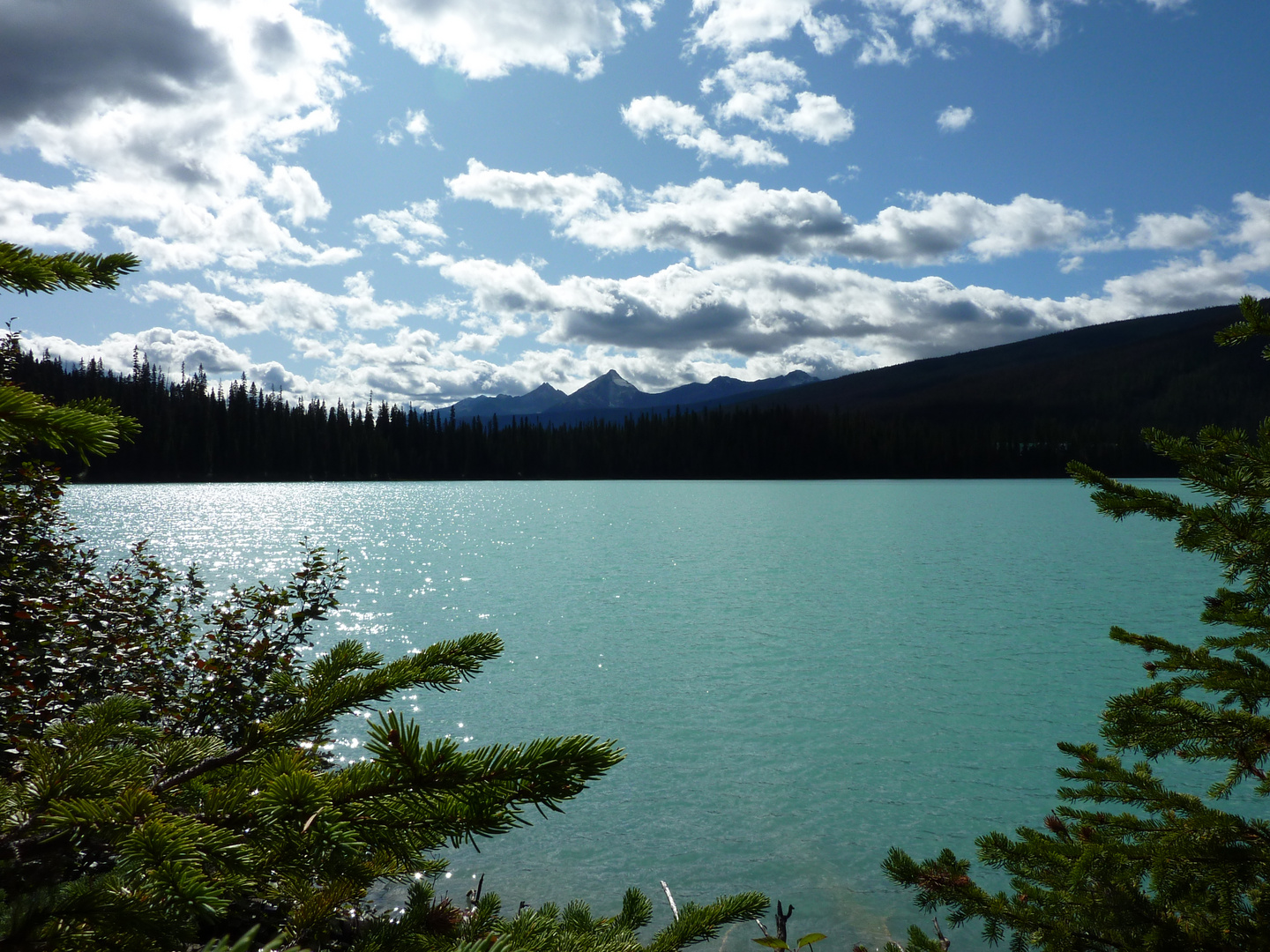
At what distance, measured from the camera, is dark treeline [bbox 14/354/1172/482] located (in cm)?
16338

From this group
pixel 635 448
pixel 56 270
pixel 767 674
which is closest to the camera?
pixel 56 270

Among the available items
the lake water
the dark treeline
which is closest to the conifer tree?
the lake water

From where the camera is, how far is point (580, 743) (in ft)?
5.16

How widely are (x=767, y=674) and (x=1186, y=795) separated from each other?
58.6 feet

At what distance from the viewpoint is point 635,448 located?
187375 mm

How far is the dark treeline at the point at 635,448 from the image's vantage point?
16338 centimetres

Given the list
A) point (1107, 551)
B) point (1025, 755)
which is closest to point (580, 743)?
point (1025, 755)

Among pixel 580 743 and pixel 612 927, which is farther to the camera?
pixel 612 927

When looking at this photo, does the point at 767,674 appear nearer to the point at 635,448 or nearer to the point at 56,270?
the point at 56,270

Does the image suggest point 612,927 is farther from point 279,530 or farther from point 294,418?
point 294,418

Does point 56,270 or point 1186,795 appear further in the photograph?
point 1186,795

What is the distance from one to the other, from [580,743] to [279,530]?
68.1 meters

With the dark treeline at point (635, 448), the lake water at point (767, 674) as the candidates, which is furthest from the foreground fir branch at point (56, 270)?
the dark treeline at point (635, 448)

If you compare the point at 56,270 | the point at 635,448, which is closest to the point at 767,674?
the point at 56,270
